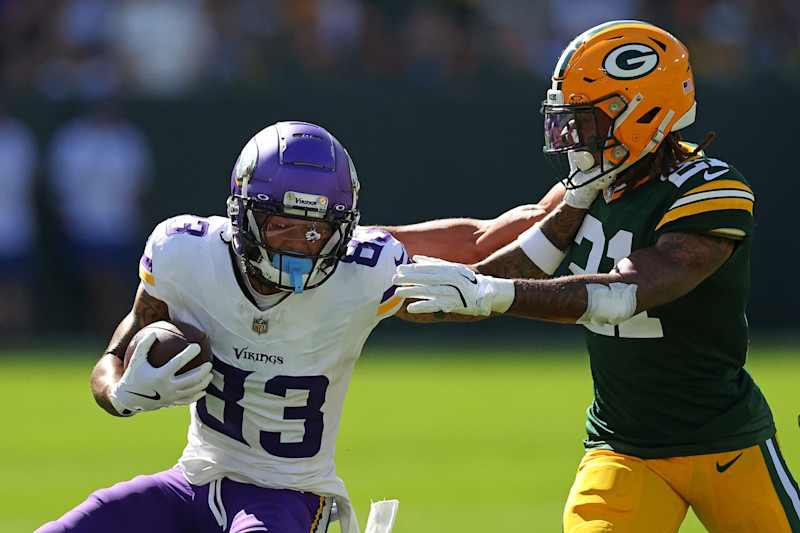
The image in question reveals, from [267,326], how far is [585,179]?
1.20m

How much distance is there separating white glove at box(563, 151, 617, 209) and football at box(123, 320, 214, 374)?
1377mm

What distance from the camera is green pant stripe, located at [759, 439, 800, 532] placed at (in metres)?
4.19

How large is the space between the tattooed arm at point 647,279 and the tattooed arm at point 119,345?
1.27 m

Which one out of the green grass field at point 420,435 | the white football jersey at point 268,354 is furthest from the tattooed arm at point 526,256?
the green grass field at point 420,435

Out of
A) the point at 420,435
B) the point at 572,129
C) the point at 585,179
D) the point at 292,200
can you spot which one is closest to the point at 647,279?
the point at 585,179

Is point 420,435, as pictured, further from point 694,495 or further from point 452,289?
point 452,289

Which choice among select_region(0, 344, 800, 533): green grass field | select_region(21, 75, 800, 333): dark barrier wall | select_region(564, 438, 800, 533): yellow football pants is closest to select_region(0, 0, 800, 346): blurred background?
select_region(21, 75, 800, 333): dark barrier wall

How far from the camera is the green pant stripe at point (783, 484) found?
419cm

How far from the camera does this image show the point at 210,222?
177 inches

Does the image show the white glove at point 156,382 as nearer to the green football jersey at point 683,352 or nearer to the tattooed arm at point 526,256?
the tattooed arm at point 526,256

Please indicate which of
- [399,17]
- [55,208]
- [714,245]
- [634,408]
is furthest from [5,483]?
[399,17]

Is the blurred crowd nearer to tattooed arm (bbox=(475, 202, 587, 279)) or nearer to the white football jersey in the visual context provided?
tattooed arm (bbox=(475, 202, 587, 279))

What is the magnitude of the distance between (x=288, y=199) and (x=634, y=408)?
54.0 inches

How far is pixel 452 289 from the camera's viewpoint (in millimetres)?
3736
